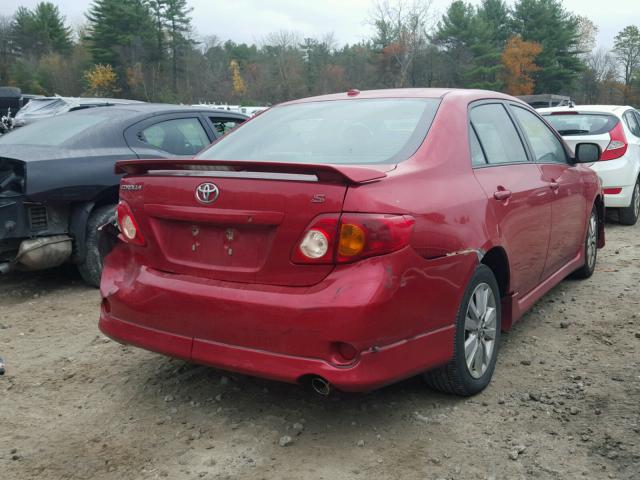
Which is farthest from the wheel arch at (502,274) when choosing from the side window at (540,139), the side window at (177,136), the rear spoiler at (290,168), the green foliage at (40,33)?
the green foliage at (40,33)

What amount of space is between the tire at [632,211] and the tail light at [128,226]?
22.9 feet

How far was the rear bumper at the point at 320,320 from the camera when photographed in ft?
8.55

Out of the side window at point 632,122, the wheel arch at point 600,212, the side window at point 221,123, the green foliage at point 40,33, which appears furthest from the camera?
the green foliage at point 40,33

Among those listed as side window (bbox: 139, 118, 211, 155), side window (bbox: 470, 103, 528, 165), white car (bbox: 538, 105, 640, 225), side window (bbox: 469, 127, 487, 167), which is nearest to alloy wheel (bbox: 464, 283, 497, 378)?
side window (bbox: 469, 127, 487, 167)

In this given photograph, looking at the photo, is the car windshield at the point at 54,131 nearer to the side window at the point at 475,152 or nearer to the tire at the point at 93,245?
the tire at the point at 93,245

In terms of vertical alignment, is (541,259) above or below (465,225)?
below

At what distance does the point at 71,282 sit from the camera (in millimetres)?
5762

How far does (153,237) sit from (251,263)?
1.88 ft

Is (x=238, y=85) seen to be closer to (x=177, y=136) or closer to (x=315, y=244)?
(x=177, y=136)

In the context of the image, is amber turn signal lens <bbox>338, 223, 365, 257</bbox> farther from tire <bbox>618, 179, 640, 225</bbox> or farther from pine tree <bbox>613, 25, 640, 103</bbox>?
pine tree <bbox>613, 25, 640, 103</bbox>

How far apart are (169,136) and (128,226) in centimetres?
291

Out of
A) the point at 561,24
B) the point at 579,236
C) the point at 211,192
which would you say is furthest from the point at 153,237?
the point at 561,24

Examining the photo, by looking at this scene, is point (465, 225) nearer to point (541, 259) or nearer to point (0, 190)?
point (541, 259)

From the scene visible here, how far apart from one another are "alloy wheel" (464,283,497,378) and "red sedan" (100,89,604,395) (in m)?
0.01
